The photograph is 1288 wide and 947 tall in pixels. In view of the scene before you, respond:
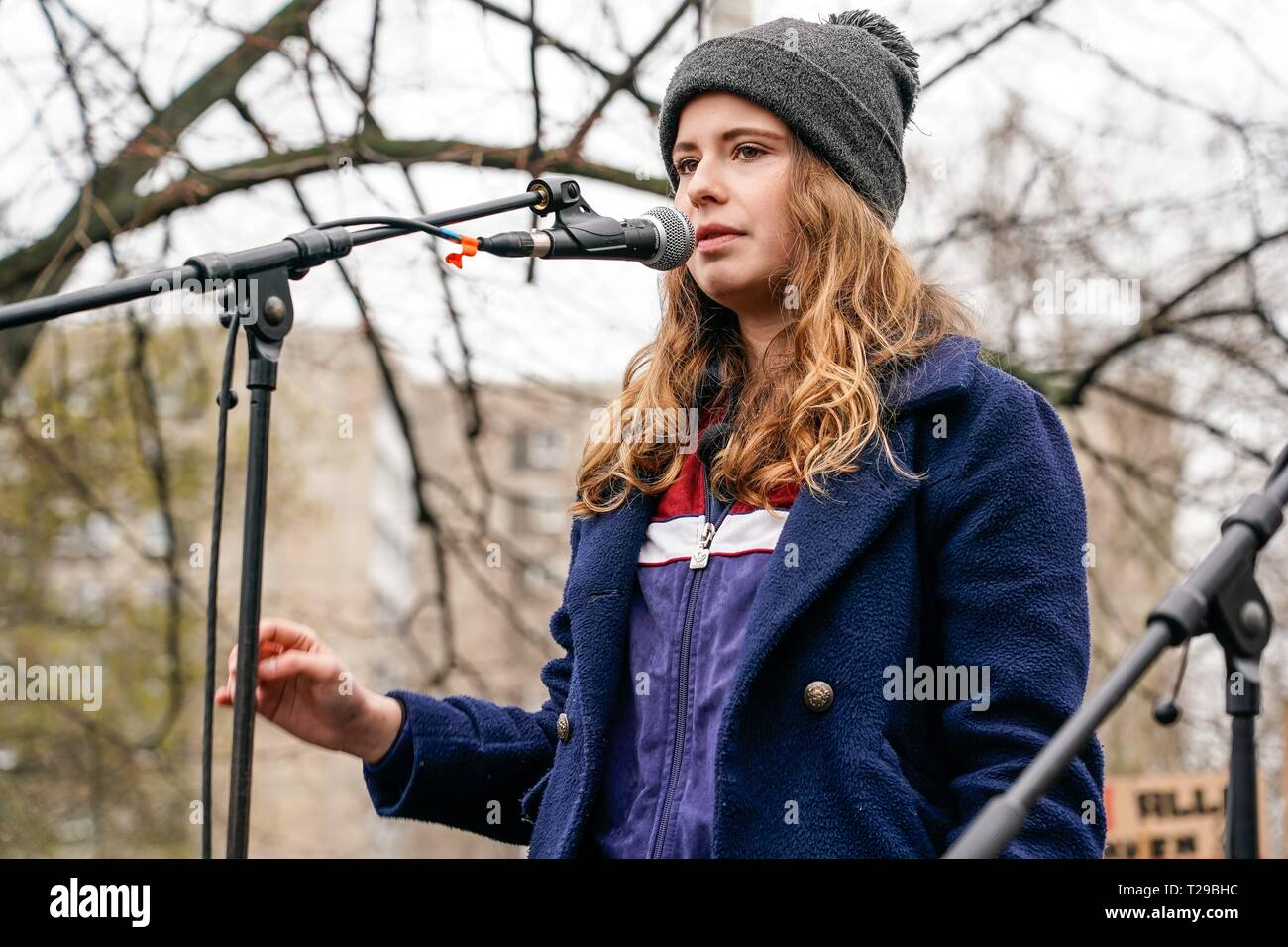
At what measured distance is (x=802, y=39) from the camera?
2.43 metres

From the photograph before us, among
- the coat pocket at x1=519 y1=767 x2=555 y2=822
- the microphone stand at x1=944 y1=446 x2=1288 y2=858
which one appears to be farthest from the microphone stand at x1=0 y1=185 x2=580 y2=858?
the microphone stand at x1=944 y1=446 x2=1288 y2=858

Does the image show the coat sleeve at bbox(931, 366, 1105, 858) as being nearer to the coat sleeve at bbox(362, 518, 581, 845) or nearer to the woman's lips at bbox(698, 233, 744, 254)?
the woman's lips at bbox(698, 233, 744, 254)

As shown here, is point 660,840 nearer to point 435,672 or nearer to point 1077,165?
point 1077,165

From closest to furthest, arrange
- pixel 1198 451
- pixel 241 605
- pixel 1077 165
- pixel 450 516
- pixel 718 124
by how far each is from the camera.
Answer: pixel 241 605
pixel 718 124
pixel 1077 165
pixel 1198 451
pixel 450 516

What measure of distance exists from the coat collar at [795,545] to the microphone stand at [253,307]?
0.49m

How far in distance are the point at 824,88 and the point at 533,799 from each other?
1.23m

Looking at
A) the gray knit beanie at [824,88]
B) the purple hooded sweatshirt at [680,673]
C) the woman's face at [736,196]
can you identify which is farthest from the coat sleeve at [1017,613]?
the gray knit beanie at [824,88]

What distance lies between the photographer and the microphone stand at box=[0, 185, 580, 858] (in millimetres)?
1869

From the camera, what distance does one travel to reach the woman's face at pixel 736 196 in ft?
7.51

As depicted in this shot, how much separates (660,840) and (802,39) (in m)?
1.30

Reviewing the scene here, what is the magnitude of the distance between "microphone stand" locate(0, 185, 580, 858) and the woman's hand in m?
0.15

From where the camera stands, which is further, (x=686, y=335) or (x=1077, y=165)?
(x=1077, y=165)

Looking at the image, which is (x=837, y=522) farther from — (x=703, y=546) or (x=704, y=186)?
(x=704, y=186)
